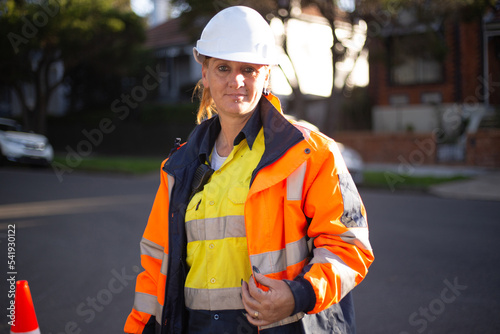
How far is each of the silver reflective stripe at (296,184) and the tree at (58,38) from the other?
67.0 feet

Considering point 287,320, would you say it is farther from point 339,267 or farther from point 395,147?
point 395,147

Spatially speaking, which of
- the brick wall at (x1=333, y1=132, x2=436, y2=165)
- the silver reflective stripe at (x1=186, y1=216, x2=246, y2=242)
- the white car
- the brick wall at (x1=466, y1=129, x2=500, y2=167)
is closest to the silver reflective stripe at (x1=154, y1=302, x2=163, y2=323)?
the silver reflective stripe at (x1=186, y1=216, x2=246, y2=242)

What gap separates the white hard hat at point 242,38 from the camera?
1.94m

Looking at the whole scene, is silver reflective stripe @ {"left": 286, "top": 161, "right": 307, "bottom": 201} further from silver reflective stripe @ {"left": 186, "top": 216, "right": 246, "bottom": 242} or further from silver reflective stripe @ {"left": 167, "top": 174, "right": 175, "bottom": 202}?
silver reflective stripe @ {"left": 167, "top": 174, "right": 175, "bottom": 202}

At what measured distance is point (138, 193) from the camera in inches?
440

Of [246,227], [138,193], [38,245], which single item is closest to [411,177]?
[138,193]

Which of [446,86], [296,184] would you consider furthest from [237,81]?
[446,86]

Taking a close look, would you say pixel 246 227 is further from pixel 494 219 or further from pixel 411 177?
pixel 411 177

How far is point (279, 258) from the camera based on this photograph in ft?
6.01

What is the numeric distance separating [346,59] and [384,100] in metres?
8.39

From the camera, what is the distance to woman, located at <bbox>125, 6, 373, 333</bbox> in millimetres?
1728

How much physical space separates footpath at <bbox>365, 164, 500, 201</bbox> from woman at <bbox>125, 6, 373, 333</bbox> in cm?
964

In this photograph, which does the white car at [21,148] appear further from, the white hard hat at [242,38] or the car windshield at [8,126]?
the white hard hat at [242,38]

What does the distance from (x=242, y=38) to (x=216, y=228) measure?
0.76 metres
